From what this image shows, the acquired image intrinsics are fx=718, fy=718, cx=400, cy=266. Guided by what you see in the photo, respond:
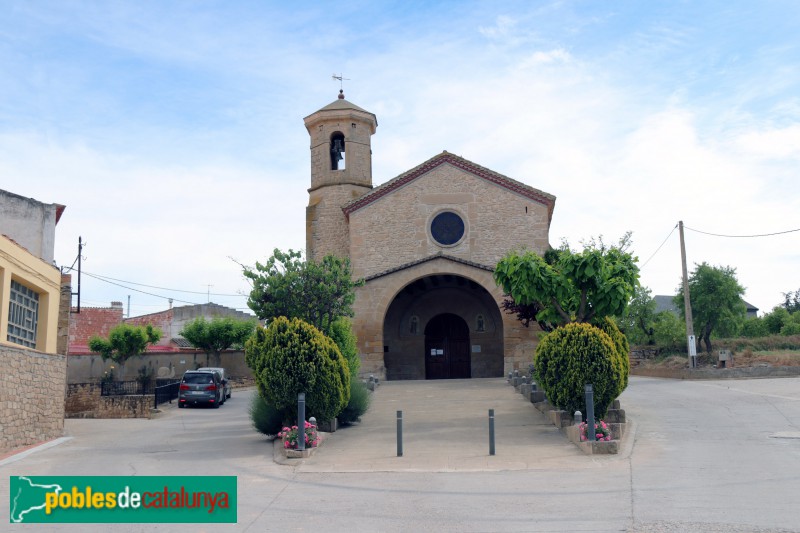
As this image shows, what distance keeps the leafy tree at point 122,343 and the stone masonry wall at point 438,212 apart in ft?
38.6

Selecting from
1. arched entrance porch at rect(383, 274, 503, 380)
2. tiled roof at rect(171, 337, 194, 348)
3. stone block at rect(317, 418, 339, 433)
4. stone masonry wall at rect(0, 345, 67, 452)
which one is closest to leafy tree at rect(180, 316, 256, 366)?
tiled roof at rect(171, 337, 194, 348)

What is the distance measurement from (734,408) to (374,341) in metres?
13.4

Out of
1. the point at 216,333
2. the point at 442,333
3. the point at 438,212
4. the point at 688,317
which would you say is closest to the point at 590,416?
the point at 438,212

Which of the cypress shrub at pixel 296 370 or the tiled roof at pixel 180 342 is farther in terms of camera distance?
the tiled roof at pixel 180 342

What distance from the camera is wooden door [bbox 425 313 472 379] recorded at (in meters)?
31.2

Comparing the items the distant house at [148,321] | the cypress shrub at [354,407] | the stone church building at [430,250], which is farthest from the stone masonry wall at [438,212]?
the distant house at [148,321]

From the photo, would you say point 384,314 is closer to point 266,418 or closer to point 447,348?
point 447,348

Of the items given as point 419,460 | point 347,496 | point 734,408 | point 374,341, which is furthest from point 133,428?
point 734,408

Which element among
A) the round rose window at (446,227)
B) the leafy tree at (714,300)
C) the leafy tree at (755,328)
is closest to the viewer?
the round rose window at (446,227)

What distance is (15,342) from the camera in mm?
15875

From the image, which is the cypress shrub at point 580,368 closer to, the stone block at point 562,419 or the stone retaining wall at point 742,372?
the stone block at point 562,419

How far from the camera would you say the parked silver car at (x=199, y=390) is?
27625 millimetres

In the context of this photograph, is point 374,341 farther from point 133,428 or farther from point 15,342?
point 15,342

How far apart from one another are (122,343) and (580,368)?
25.8 meters
